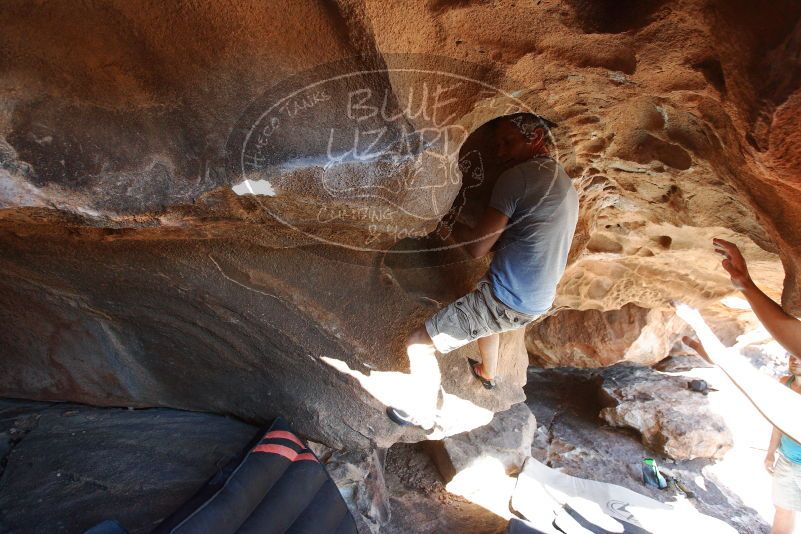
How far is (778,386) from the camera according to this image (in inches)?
76.9

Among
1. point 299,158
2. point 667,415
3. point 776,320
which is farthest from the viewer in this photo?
point 667,415

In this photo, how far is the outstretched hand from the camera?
2169 mm

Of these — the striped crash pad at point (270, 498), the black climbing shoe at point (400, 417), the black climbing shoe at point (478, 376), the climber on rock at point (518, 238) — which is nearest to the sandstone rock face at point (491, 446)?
the black climbing shoe at point (478, 376)

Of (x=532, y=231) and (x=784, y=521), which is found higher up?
(x=532, y=231)

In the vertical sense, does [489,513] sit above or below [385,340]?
below

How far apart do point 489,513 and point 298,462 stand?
165 centimetres

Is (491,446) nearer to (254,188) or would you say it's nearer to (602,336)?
(602,336)

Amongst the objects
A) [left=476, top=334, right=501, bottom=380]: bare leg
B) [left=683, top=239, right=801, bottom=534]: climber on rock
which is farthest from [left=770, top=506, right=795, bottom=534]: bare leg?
[left=476, top=334, right=501, bottom=380]: bare leg

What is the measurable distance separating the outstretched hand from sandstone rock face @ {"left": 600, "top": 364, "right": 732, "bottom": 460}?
2433 mm

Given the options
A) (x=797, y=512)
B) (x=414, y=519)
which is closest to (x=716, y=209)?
(x=797, y=512)

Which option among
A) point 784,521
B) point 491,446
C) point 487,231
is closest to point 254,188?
point 487,231

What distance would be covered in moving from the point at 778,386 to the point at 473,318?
4.15 feet

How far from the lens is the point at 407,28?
1.41 m

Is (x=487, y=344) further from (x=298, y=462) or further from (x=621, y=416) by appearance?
(x=621, y=416)
